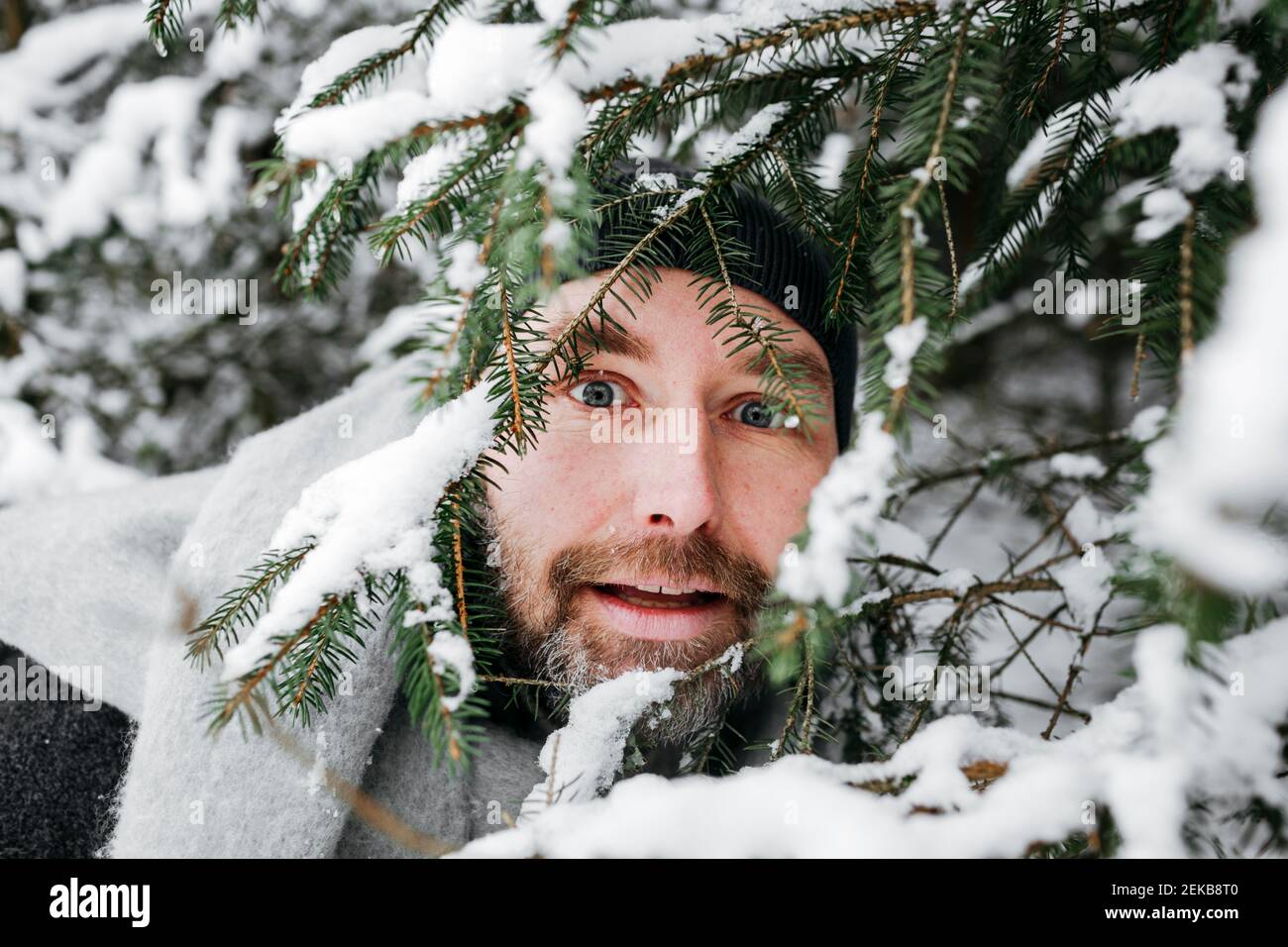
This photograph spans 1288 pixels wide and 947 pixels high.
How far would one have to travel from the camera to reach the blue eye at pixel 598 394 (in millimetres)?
1783

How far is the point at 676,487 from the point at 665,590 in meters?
0.26

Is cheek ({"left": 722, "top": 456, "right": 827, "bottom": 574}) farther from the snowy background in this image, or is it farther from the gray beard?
the snowy background

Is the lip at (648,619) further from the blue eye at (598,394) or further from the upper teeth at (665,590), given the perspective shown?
the blue eye at (598,394)

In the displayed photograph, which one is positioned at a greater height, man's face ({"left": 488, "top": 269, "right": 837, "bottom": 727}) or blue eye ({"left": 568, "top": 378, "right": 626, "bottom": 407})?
blue eye ({"left": 568, "top": 378, "right": 626, "bottom": 407})

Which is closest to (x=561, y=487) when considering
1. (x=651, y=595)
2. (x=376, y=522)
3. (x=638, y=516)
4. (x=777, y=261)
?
(x=638, y=516)

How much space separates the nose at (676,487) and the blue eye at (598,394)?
182mm

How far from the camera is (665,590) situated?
173 centimetres

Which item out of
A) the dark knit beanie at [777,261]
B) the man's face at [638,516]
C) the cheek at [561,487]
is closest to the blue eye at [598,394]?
the man's face at [638,516]

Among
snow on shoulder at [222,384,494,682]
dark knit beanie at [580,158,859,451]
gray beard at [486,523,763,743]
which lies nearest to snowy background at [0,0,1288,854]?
snow on shoulder at [222,384,494,682]

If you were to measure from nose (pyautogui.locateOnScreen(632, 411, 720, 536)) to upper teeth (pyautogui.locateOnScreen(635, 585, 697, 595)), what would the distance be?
0.13m

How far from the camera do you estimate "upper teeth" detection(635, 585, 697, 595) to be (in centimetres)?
168

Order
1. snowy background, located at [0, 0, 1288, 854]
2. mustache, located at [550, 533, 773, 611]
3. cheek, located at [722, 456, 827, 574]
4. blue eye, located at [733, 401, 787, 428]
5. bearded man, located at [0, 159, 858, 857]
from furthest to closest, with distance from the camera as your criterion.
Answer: blue eye, located at [733, 401, 787, 428] → cheek, located at [722, 456, 827, 574] → mustache, located at [550, 533, 773, 611] → bearded man, located at [0, 159, 858, 857] → snowy background, located at [0, 0, 1288, 854]

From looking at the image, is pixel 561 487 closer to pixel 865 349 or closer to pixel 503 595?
pixel 503 595
